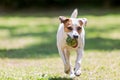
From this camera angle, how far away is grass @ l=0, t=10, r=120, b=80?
9211mm

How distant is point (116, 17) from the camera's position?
24.3m

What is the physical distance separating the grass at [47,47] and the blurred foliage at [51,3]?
1.33 metres

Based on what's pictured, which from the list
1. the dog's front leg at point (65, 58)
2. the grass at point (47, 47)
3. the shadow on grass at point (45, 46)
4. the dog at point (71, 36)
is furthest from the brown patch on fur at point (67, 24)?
the shadow on grass at point (45, 46)

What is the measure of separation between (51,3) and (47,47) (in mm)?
12614

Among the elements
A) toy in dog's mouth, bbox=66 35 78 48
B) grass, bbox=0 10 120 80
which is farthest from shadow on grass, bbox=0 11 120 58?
toy in dog's mouth, bbox=66 35 78 48

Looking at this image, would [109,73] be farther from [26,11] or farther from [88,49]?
[26,11]

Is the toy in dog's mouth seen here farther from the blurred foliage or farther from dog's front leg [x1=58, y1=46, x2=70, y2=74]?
the blurred foliage

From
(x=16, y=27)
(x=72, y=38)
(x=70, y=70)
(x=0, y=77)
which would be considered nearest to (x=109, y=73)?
(x=70, y=70)

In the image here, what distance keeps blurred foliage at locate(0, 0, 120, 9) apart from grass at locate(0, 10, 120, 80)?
4.37 feet

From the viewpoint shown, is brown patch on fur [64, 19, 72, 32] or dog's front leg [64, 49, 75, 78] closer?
brown patch on fur [64, 19, 72, 32]

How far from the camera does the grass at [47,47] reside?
30.2 feet

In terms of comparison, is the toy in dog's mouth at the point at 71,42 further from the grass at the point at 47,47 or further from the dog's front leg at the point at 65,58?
the grass at the point at 47,47

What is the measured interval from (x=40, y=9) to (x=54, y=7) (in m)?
0.87

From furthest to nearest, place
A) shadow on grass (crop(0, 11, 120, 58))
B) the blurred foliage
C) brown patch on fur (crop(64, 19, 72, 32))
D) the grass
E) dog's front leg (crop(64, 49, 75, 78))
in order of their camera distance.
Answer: the blurred foliage < shadow on grass (crop(0, 11, 120, 58)) < the grass < dog's front leg (crop(64, 49, 75, 78)) < brown patch on fur (crop(64, 19, 72, 32))
